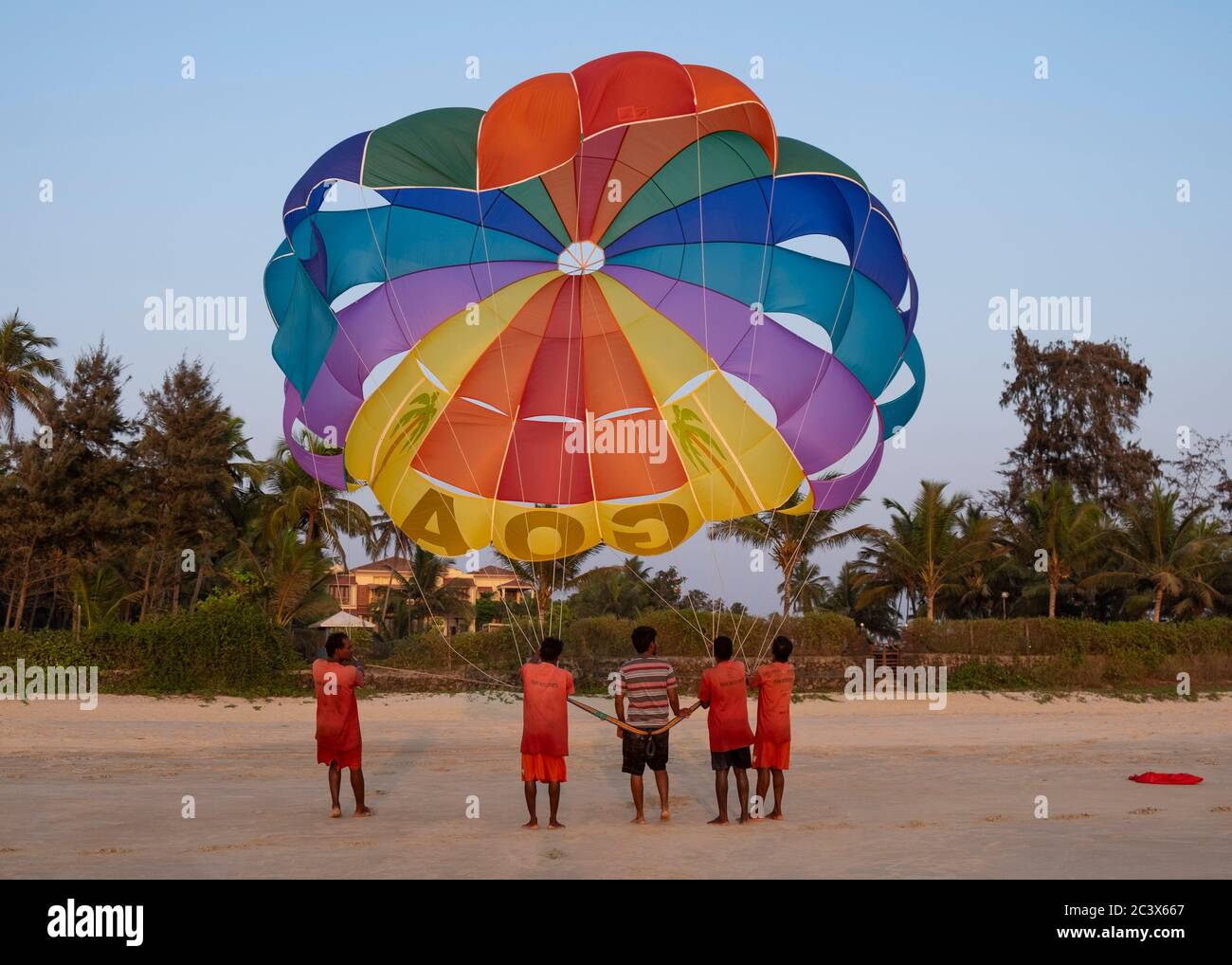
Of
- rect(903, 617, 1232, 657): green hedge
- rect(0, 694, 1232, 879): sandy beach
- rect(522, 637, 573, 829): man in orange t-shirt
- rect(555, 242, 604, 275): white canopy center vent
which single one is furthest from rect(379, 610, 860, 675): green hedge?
rect(522, 637, 573, 829): man in orange t-shirt

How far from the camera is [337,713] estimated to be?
1041cm

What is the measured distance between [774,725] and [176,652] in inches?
635

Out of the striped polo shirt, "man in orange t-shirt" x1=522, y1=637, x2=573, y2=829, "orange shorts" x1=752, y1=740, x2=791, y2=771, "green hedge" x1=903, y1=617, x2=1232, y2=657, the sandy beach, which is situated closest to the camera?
the sandy beach

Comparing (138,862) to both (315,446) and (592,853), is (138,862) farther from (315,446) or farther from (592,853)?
(315,446)

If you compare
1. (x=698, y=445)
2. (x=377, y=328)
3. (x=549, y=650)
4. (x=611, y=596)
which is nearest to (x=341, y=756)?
(x=549, y=650)

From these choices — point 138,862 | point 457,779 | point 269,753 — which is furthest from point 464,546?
point 138,862

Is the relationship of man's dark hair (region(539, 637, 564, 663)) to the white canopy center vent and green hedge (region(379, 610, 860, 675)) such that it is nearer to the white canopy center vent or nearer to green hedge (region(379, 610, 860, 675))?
the white canopy center vent

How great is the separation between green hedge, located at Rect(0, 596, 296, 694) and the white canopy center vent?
1261 cm

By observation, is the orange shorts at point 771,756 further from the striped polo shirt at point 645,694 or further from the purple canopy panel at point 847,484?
the purple canopy panel at point 847,484

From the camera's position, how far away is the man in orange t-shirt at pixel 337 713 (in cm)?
1041

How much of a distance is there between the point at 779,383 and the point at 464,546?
13.4 feet

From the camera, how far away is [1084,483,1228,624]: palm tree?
37688mm

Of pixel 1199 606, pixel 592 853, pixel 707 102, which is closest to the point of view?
pixel 592 853
